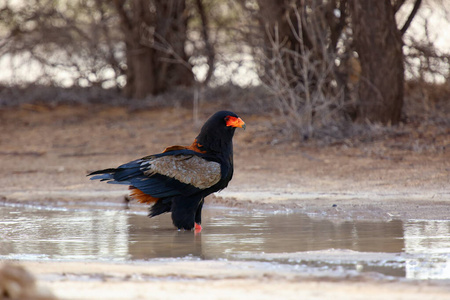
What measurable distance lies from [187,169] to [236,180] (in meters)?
3.00

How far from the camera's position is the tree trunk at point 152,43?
14.2m

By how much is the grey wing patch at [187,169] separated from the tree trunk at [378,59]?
540 centimetres

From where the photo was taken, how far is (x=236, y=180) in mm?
9234

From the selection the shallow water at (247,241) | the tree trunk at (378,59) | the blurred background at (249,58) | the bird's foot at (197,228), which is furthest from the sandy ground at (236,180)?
the bird's foot at (197,228)

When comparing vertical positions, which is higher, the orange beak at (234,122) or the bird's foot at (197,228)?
the orange beak at (234,122)

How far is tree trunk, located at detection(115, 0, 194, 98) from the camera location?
14227 mm

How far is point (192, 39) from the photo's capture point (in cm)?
1484

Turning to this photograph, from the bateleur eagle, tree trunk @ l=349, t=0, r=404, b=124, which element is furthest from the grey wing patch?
tree trunk @ l=349, t=0, r=404, b=124

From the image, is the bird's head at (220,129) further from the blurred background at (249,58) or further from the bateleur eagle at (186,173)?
the blurred background at (249,58)

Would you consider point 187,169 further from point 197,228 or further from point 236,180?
point 236,180

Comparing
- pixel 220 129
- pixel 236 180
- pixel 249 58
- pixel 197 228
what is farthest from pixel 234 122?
pixel 249 58

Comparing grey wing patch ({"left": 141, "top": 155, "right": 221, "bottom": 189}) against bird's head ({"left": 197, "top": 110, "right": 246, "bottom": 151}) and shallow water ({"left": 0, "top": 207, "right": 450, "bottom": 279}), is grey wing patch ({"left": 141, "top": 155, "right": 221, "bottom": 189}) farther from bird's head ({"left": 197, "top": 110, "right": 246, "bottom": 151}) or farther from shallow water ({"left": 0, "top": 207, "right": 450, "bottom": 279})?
shallow water ({"left": 0, "top": 207, "right": 450, "bottom": 279})

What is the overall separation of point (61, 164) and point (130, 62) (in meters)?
4.47

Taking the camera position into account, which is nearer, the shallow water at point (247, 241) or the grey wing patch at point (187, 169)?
the shallow water at point (247, 241)
